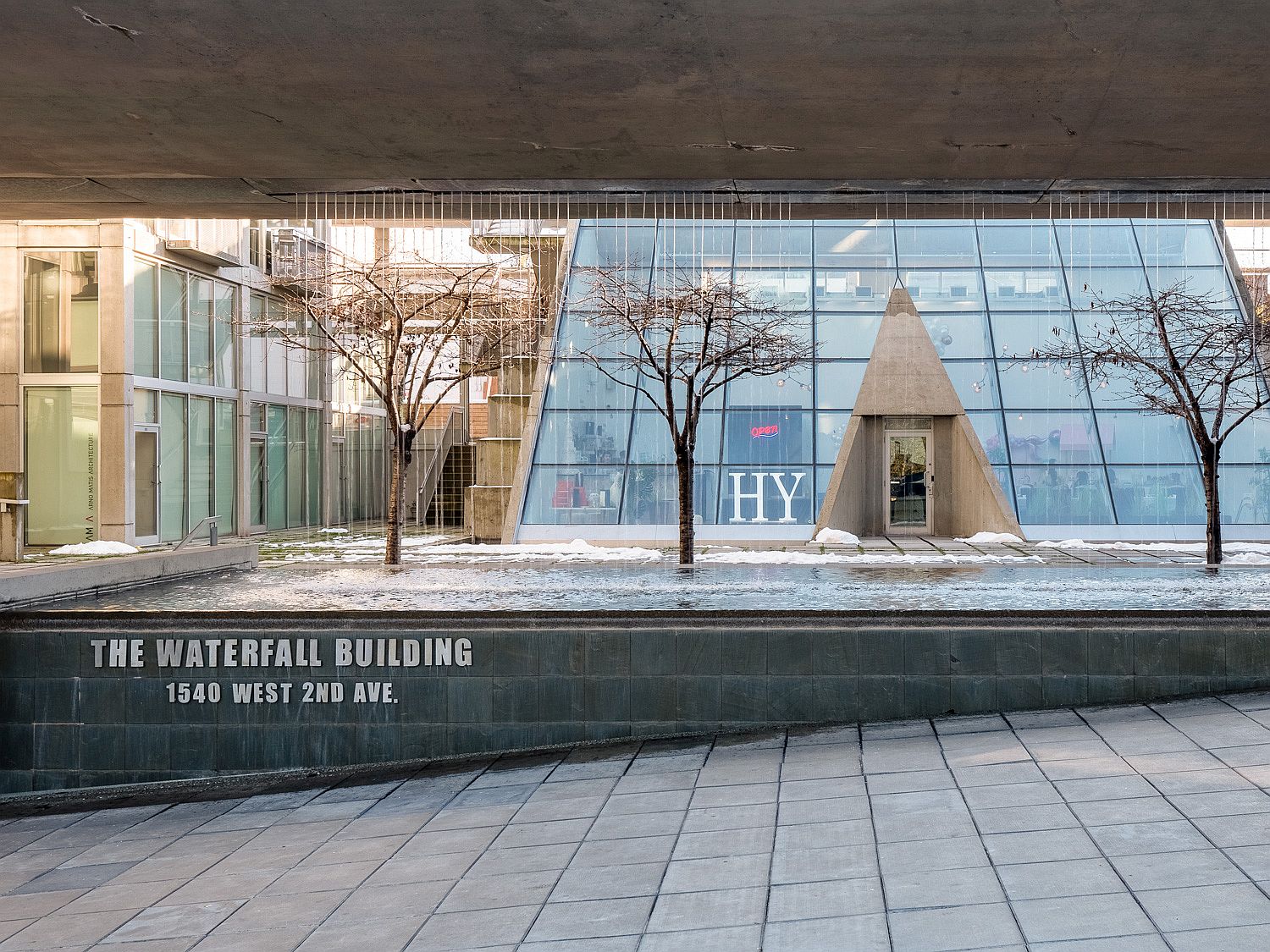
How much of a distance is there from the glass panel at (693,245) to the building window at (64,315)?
9907mm

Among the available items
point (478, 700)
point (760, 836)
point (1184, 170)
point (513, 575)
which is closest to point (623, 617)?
point (478, 700)

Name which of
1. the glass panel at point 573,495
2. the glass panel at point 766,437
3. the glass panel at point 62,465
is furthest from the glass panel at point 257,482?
the glass panel at point 766,437

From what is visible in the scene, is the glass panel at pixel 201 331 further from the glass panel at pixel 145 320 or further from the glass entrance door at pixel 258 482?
the glass entrance door at pixel 258 482

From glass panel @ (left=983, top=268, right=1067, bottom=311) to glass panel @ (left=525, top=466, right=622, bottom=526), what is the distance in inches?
304

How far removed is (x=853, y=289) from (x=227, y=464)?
530 inches

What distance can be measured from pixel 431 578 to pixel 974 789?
21.6 feet

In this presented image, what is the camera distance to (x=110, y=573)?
34.4 ft

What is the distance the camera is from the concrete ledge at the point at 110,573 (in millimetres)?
9242


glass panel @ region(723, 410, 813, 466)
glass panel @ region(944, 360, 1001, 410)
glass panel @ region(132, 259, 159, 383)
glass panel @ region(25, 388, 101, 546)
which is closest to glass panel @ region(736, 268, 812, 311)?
glass panel @ region(723, 410, 813, 466)

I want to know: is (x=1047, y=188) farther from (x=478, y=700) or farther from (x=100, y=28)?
(x=100, y=28)

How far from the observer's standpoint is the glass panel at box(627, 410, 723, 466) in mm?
19328

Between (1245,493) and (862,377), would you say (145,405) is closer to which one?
(862,377)

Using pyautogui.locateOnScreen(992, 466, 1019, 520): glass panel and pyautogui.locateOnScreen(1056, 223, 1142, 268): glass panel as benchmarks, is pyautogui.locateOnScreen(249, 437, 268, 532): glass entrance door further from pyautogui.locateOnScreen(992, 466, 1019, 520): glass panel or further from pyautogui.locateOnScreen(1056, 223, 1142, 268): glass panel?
pyautogui.locateOnScreen(1056, 223, 1142, 268): glass panel

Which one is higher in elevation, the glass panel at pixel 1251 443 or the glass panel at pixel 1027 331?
the glass panel at pixel 1027 331
